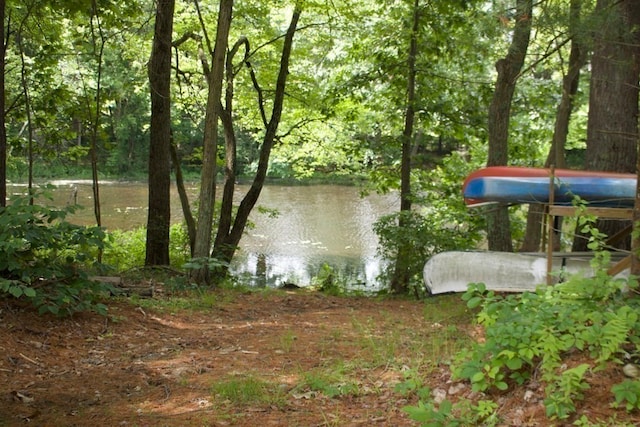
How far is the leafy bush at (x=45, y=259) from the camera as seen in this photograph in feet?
17.3

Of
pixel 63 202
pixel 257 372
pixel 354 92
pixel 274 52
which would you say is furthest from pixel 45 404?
pixel 63 202

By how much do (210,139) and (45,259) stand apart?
3.03 metres

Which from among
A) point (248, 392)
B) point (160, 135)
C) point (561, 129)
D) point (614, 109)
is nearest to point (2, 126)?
point (160, 135)

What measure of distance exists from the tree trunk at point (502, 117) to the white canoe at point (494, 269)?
1645mm

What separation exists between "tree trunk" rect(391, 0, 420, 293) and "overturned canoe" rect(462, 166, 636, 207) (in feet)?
10.8

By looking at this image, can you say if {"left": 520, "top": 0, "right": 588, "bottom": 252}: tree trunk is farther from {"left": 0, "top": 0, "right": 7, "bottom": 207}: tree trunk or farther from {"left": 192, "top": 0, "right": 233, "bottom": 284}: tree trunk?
{"left": 0, "top": 0, "right": 7, "bottom": 207}: tree trunk

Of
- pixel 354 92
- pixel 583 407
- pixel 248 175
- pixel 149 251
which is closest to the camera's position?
pixel 583 407

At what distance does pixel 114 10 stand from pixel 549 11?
20.0 ft

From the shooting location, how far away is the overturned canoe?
6957 millimetres

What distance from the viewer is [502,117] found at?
9.49m

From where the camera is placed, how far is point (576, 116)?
19.2 meters

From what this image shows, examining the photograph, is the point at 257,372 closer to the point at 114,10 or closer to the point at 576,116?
the point at 114,10

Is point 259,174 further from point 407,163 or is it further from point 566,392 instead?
point 566,392

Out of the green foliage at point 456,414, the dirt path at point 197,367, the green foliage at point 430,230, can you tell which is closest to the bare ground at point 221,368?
the dirt path at point 197,367
